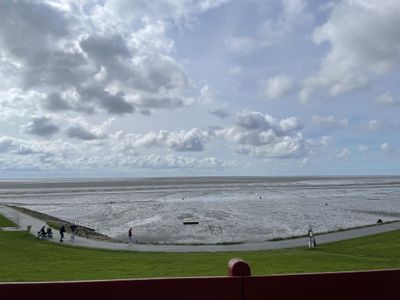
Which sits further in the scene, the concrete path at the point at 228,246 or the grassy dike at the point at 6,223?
the grassy dike at the point at 6,223

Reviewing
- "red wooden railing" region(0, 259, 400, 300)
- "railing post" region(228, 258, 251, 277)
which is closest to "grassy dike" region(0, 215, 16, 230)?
"red wooden railing" region(0, 259, 400, 300)

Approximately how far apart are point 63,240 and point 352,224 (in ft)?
97.6

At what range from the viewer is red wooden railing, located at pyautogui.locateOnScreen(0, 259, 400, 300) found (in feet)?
16.0

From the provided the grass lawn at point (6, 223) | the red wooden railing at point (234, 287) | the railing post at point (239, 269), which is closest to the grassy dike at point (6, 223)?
the grass lawn at point (6, 223)

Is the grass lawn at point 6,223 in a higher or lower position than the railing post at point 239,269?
lower

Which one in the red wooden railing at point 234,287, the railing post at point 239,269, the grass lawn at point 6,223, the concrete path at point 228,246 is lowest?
the concrete path at point 228,246

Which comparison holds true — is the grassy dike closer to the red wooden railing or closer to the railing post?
the red wooden railing

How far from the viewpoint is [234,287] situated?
5.13 m

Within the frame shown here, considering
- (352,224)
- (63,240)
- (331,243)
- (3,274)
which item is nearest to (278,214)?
(352,224)

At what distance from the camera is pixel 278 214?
200 feet

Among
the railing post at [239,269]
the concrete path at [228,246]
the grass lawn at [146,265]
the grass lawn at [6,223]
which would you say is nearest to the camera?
the railing post at [239,269]

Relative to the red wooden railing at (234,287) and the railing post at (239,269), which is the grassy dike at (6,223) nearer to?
the red wooden railing at (234,287)

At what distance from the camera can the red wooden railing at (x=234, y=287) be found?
16.0 feet

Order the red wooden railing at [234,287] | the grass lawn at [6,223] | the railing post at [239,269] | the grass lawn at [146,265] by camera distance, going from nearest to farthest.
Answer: the red wooden railing at [234,287] < the railing post at [239,269] < the grass lawn at [146,265] < the grass lawn at [6,223]
